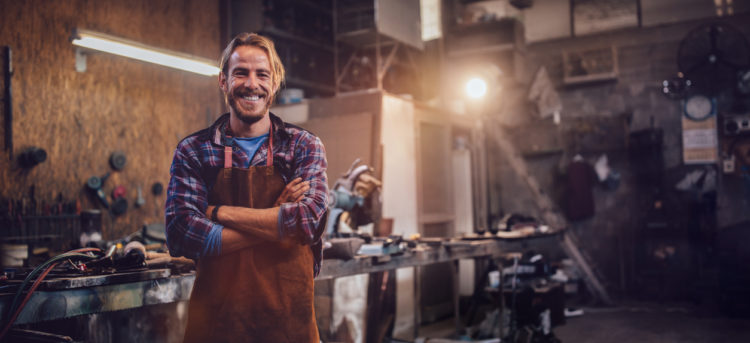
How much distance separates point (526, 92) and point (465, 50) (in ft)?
3.70

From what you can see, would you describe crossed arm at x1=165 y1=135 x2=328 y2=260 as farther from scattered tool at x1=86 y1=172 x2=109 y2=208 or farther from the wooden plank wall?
scattered tool at x1=86 y1=172 x2=109 y2=208

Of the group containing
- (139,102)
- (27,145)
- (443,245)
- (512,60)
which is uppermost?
(512,60)

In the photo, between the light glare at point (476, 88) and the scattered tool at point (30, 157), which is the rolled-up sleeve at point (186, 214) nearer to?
the scattered tool at point (30, 157)

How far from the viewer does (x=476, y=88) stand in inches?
312

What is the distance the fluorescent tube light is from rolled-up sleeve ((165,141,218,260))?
2806 mm

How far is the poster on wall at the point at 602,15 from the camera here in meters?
8.04

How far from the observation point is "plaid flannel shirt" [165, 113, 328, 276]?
5.57 feet

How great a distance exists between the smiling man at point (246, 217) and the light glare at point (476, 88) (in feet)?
20.9

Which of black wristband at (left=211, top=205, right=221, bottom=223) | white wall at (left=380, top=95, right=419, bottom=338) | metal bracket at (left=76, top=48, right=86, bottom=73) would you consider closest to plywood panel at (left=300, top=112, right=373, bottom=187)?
white wall at (left=380, top=95, right=419, bottom=338)

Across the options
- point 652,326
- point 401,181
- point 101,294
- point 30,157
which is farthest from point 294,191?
point 652,326

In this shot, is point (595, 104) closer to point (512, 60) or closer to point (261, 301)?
point (512, 60)

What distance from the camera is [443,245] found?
424 centimetres

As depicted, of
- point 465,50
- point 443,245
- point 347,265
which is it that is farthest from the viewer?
point 465,50

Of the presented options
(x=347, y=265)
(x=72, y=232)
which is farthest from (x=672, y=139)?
(x=72, y=232)
